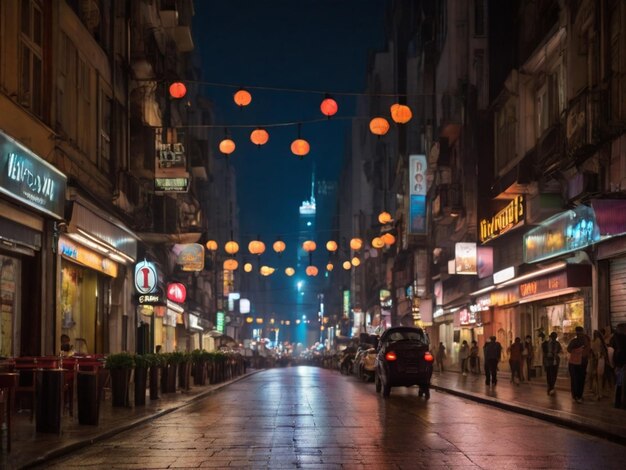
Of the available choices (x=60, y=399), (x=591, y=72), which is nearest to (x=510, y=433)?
(x=60, y=399)

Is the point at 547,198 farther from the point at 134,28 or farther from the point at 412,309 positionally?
the point at 412,309

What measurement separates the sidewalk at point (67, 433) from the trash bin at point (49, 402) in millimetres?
176

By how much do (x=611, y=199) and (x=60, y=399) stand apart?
45.8 feet

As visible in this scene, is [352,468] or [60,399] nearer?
[352,468]

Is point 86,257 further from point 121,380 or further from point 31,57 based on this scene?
A: point 31,57

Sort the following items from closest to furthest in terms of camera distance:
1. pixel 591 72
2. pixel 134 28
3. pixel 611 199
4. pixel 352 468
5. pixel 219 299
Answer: pixel 352 468, pixel 611 199, pixel 591 72, pixel 134 28, pixel 219 299

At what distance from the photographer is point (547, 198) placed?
3038 cm

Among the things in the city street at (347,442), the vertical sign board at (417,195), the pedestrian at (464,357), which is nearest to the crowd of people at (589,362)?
the city street at (347,442)

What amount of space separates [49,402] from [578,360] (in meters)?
12.9

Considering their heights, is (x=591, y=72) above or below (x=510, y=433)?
above

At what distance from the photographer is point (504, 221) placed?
118 ft

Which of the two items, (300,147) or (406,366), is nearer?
(406,366)

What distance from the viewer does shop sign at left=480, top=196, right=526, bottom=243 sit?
32.9 m

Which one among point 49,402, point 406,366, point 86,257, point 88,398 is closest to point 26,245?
point 88,398
